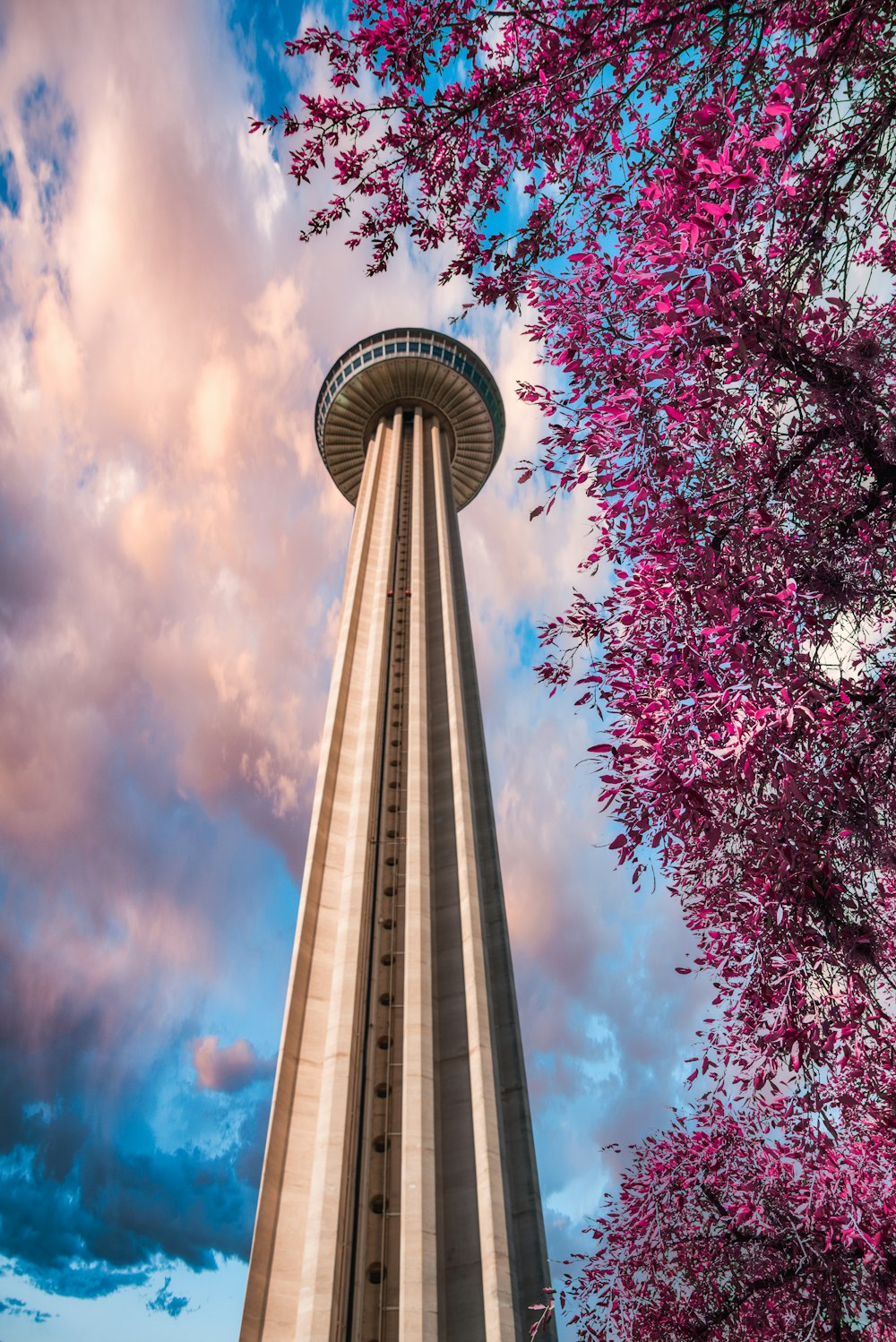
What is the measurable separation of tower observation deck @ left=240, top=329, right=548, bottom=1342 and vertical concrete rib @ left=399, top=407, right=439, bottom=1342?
1.7 inches

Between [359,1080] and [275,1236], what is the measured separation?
349 cm

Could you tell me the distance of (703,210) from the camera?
462cm

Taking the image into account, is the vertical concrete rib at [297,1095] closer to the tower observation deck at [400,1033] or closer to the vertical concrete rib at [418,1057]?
the tower observation deck at [400,1033]

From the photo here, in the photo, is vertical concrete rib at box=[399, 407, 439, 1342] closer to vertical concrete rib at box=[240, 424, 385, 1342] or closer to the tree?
vertical concrete rib at box=[240, 424, 385, 1342]

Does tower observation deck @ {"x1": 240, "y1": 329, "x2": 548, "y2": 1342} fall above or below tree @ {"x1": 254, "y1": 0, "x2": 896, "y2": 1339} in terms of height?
above

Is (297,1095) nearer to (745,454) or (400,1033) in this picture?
(400,1033)

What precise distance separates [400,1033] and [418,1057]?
1.51 meters

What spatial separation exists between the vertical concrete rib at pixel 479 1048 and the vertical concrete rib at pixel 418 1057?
991mm

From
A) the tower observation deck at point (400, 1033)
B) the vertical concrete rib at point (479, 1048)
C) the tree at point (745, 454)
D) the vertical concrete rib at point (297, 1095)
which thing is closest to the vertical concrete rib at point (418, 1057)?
the tower observation deck at point (400, 1033)

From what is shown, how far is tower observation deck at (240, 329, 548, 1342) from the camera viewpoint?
1538 centimetres

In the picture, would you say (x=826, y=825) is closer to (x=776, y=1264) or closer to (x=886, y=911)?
(x=886, y=911)

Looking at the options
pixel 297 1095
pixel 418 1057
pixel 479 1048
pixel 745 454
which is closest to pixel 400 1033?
pixel 418 1057

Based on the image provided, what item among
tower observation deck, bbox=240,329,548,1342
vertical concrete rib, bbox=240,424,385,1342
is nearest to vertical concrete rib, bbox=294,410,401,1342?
tower observation deck, bbox=240,329,548,1342

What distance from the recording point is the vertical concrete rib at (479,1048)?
1533cm
